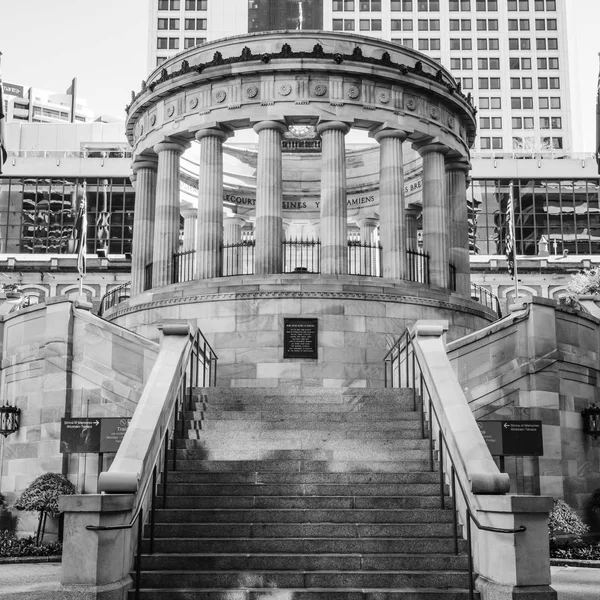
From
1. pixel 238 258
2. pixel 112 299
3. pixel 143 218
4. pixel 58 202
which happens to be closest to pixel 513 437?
pixel 238 258

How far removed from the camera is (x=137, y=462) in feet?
43.4

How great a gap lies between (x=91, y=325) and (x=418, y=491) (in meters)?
11.0

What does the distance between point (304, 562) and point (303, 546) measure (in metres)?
0.44

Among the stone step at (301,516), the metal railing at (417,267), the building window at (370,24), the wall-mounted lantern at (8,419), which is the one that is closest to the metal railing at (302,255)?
the metal railing at (417,267)

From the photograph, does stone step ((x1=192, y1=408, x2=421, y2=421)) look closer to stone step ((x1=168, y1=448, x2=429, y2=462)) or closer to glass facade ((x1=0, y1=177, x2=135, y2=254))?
stone step ((x1=168, y1=448, x2=429, y2=462))

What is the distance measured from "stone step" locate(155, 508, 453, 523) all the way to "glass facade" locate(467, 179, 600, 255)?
78.6 metres

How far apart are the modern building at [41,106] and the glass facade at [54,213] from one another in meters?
65.4

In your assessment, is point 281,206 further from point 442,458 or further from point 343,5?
point 343,5

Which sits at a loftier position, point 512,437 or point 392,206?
point 392,206

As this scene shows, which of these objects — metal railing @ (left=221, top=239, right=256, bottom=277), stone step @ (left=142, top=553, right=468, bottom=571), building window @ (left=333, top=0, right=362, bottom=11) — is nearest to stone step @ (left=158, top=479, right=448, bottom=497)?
stone step @ (left=142, top=553, right=468, bottom=571)

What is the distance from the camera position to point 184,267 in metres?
33.3

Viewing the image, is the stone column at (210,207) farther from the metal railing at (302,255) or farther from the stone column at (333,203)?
the stone column at (333,203)

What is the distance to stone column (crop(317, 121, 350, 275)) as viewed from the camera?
29.9 meters

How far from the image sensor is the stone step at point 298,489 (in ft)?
50.5
